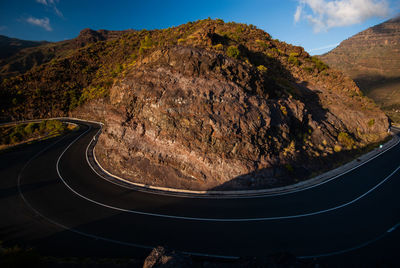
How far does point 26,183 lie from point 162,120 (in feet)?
45.8

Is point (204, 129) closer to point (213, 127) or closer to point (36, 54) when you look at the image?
point (213, 127)

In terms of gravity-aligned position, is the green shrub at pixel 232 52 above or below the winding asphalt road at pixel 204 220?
above

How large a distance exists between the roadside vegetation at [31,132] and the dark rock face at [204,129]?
18429mm

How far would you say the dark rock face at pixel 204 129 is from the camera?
48.9ft

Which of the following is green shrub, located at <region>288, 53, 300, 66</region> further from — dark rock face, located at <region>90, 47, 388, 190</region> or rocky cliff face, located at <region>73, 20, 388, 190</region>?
dark rock face, located at <region>90, 47, 388, 190</region>

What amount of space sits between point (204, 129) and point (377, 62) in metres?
149

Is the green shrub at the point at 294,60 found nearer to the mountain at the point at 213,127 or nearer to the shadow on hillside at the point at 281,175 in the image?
the mountain at the point at 213,127

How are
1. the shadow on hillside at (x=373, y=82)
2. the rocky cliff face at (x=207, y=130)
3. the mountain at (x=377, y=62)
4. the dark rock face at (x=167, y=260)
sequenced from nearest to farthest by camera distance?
1. the dark rock face at (x=167, y=260)
2. the rocky cliff face at (x=207, y=130)
3. the mountain at (x=377, y=62)
4. the shadow on hillside at (x=373, y=82)

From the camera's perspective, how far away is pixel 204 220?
10.6m

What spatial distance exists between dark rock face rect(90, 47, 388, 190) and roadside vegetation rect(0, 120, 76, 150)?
60.5 ft

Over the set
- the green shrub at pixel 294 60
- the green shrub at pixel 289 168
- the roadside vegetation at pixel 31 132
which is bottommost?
the green shrub at pixel 289 168

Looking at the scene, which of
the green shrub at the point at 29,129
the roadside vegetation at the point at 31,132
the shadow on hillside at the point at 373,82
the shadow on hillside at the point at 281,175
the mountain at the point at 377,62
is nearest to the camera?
the shadow on hillside at the point at 281,175

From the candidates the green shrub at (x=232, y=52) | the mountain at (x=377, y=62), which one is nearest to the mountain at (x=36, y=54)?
the green shrub at (x=232, y=52)

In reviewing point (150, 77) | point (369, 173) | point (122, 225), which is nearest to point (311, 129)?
point (369, 173)
